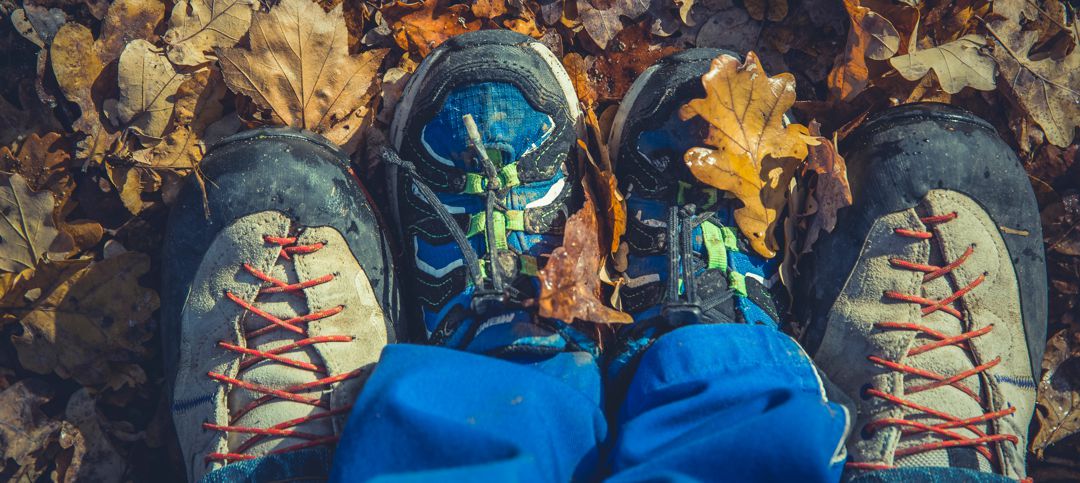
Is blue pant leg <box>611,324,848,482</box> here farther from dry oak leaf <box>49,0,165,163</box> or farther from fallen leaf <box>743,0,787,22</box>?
dry oak leaf <box>49,0,165,163</box>

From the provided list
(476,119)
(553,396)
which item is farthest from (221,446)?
(476,119)

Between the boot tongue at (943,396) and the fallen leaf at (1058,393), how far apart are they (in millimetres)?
676

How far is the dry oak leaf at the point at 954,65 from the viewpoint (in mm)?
2420

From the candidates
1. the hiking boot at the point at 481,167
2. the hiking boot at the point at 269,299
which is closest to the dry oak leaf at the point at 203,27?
the hiking boot at the point at 269,299

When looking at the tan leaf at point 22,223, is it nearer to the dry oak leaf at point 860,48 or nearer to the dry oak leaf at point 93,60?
the dry oak leaf at point 93,60

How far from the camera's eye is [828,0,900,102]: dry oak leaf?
2.43 metres

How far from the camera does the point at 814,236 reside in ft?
7.97

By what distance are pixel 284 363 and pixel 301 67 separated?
3.14ft

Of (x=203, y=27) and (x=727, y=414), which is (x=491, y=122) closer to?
(x=203, y=27)

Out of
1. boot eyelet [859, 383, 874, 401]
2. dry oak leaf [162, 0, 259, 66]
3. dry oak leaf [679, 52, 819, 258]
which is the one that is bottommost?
boot eyelet [859, 383, 874, 401]

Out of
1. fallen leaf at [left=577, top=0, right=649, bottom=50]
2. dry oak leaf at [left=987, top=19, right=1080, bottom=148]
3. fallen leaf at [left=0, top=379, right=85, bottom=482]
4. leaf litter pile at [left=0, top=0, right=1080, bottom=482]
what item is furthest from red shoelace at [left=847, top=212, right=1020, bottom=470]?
fallen leaf at [left=0, top=379, right=85, bottom=482]

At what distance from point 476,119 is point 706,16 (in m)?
0.96

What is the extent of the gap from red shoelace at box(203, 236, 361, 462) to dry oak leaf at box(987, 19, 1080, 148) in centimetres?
235

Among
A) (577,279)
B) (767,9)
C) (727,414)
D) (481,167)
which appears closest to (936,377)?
(727,414)
